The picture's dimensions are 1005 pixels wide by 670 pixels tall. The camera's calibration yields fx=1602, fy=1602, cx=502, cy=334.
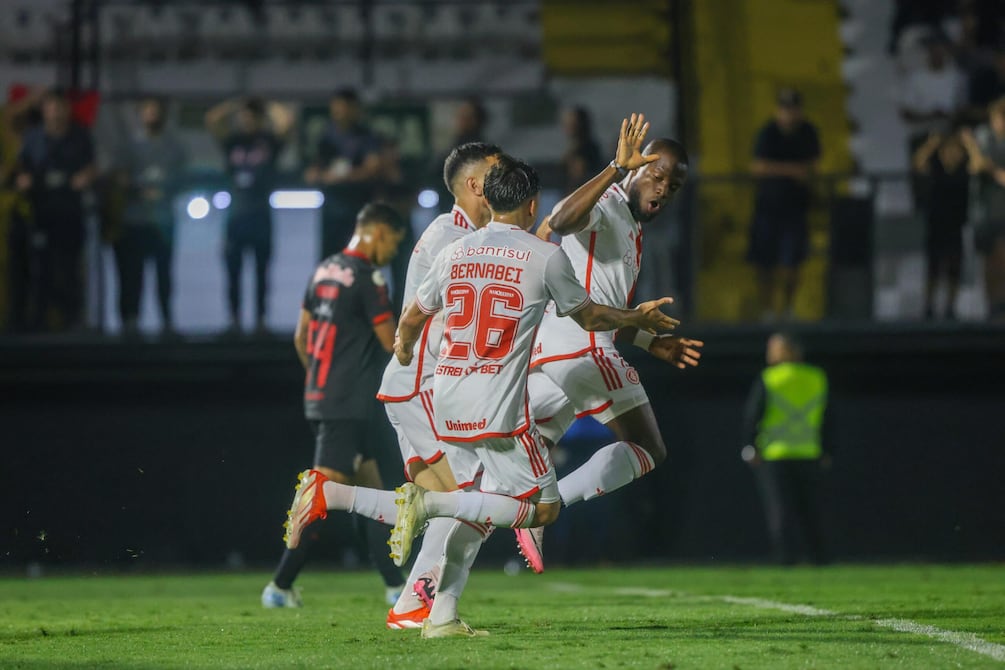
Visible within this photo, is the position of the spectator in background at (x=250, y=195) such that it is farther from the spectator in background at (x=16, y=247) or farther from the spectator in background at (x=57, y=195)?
the spectator in background at (x=16, y=247)

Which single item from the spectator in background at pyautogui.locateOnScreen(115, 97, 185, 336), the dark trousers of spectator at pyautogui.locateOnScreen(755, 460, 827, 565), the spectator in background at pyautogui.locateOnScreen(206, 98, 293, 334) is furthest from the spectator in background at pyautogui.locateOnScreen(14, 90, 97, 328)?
the dark trousers of spectator at pyautogui.locateOnScreen(755, 460, 827, 565)

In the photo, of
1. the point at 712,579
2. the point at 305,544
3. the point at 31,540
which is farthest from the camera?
the point at 31,540

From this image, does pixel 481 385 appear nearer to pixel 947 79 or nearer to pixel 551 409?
pixel 551 409

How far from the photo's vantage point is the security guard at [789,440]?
13977mm

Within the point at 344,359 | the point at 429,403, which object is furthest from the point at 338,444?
the point at 429,403

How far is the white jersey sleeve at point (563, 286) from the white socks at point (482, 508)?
80cm

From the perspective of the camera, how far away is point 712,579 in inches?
491

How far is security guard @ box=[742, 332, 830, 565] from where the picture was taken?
1398cm

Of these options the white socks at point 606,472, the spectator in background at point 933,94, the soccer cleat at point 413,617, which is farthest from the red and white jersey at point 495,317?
the spectator in background at point 933,94

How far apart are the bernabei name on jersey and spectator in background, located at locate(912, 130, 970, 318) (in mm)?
8521

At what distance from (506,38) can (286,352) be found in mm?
5926

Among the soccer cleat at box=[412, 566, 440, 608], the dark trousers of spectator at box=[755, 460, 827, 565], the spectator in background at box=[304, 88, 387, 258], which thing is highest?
the spectator in background at box=[304, 88, 387, 258]

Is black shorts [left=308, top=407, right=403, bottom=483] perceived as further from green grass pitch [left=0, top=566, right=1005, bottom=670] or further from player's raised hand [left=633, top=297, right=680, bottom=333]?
player's raised hand [left=633, top=297, right=680, bottom=333]

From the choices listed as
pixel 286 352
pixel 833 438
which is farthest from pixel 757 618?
pixel 286 352
